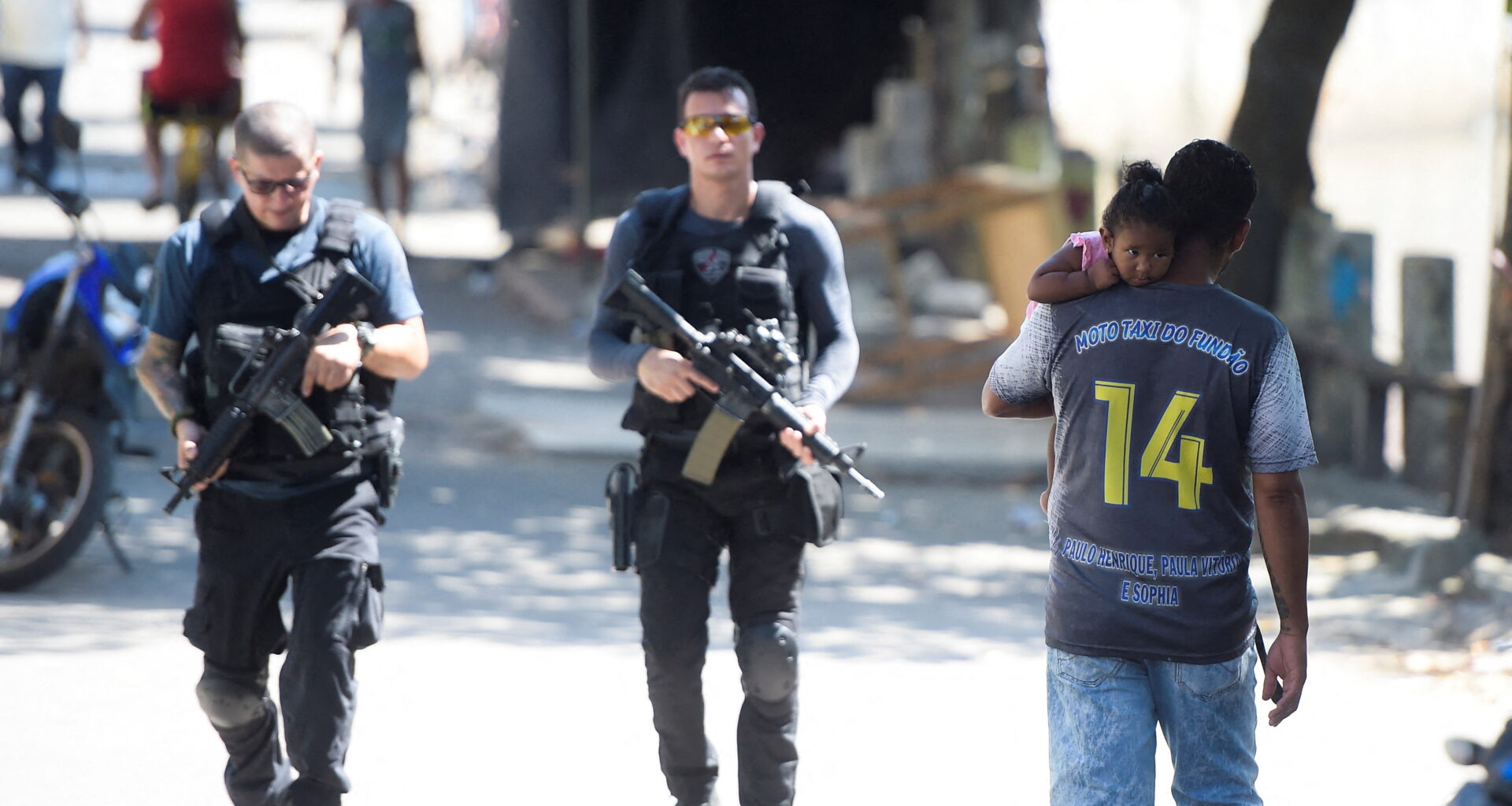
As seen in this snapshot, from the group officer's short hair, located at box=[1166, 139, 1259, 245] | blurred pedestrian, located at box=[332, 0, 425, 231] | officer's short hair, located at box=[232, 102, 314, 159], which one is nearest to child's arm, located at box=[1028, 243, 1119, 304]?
officer's short hair, located at box=[1166, 139, 1259, 245]

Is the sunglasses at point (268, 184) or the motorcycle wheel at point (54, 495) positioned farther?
the motorcycle wheel at point (54, 495)

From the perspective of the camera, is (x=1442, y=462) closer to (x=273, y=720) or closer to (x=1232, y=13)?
(x=273, y=720)

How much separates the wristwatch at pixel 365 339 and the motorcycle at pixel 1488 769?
2522mm

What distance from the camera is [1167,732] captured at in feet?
10.6

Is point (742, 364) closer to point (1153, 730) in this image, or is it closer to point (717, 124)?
point (717, 124)

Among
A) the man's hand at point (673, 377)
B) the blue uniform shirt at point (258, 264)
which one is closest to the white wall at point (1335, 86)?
the man's hand at point (673, 377)

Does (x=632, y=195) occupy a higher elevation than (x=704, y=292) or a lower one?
lower

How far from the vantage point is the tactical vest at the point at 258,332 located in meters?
4.09

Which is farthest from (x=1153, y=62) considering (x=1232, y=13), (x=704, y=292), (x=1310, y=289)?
(x=704, y=292)

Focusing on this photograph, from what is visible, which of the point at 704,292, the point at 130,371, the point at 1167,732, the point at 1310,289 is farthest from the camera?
the point at 1310,289

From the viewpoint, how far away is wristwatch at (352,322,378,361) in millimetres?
4145

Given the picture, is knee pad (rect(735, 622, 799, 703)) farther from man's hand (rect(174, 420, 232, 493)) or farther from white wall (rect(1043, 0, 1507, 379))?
white wall (rect(1043, 0, 1507, 379))

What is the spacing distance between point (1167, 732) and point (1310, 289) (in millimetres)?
6491

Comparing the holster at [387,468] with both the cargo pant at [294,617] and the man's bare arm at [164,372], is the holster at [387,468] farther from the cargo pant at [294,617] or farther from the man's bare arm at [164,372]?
the man's bare arm at [164,372]
